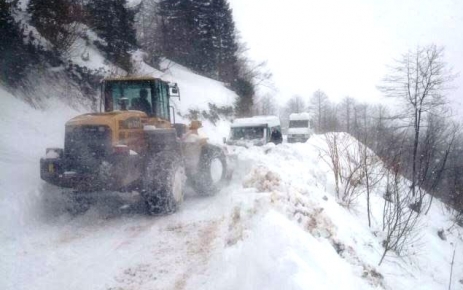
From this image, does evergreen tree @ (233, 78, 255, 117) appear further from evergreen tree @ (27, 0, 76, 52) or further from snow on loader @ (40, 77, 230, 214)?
snow on loader @ (40, 77, 230, 214)

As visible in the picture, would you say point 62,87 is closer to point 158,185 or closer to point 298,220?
point 158,185

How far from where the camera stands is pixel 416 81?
22.6 meters

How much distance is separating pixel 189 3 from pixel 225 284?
26747 mm

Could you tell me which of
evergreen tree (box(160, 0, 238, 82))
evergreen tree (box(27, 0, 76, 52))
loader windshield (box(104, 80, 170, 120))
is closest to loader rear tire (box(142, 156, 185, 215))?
loader windshield (box(104, 80, 170, 120))

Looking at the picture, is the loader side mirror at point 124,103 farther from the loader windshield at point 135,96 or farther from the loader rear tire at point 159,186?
the loader rear tire at point 159,186

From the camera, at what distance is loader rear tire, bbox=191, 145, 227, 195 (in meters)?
8.40

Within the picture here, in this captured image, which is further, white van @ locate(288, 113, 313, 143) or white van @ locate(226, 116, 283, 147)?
white van @ locate(288, 113, 313, 143)

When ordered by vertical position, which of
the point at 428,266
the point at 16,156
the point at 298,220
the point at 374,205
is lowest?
the point at 428,266

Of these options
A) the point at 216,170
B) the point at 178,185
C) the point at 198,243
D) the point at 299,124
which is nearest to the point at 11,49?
the point at 216,170

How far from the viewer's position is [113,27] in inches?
746

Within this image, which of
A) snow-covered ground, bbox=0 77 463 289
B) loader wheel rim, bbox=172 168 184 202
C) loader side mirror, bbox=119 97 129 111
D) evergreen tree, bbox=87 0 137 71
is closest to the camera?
snow-covered ground, bbox=0 77 463 289

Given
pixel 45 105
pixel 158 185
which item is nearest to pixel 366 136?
pixel 158 185

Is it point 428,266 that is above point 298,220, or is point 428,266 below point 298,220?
below

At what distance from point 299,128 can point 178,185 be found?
76.7 feet
